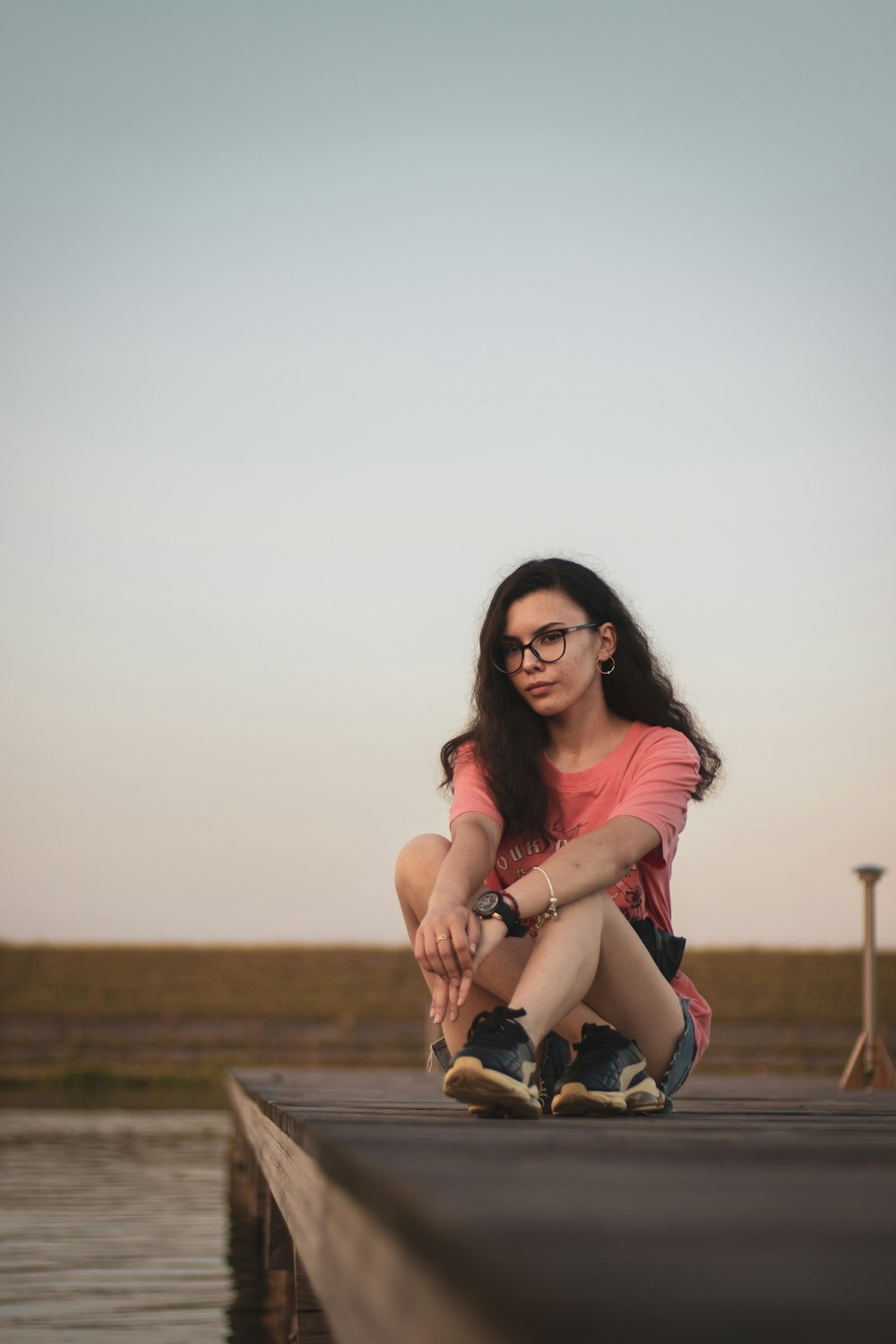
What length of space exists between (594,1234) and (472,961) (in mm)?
1483

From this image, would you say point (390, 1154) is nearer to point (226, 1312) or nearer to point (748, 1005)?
point (226, 1312)

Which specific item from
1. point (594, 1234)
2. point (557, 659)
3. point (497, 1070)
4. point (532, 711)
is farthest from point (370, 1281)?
point (532, 711)

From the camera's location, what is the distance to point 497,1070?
78.4 inches

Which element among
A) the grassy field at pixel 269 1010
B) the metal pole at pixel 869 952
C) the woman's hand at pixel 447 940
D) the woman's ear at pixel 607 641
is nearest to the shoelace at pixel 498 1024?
the woman's hand at pixel 447 940

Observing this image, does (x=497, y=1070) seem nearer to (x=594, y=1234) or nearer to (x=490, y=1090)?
(x=490, y=1090)

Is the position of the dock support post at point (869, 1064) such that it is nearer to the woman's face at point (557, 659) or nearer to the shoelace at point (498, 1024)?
the woman's face at point (557, 659)

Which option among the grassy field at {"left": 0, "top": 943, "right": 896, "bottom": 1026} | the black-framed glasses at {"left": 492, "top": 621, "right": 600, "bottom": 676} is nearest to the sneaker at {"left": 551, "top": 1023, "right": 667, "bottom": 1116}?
the black-framed glasses at {"left": 492, "top": 621, "right": 600, "bottom": 676}

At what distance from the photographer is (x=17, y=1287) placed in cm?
389

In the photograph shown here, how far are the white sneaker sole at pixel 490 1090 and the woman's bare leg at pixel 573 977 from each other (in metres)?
0.11

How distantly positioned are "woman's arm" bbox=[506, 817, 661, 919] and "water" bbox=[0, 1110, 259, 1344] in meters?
1.78

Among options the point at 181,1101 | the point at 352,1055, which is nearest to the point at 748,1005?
the point at 352,1055

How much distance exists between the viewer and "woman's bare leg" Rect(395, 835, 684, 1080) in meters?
2.19

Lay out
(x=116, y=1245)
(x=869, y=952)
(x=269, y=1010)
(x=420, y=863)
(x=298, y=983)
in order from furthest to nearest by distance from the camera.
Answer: (x=298, y=983) < (x=269, y=1010) < (x=869, y=952) < (x=116, y=1245) < (x=420, y=863)

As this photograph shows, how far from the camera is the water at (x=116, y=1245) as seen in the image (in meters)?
3.52
